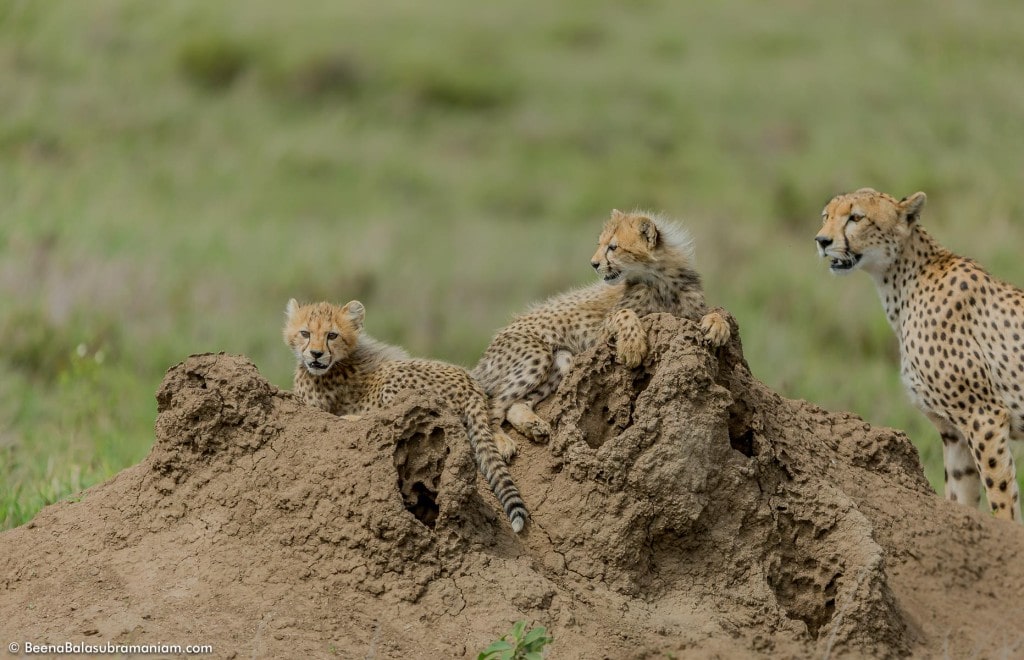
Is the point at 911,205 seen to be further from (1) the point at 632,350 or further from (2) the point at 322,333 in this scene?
(2) the point at 322,333

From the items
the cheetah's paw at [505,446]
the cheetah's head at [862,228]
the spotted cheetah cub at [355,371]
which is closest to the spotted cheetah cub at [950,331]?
the cheetah's head at [862,228]

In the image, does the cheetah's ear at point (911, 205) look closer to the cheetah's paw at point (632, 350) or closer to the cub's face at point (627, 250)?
the cub's face at point (627, 250)

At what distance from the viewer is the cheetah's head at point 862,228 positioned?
655 cm

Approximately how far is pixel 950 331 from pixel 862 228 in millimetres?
596

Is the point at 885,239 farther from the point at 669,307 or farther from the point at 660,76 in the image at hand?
the point at 660,76

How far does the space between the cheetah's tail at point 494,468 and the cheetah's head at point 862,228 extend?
7.17ft

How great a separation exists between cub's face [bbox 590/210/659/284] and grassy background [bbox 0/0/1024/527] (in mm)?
2454

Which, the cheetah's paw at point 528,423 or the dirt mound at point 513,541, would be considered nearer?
the dirt mound at point 513,541

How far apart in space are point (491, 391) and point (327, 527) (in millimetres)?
1089

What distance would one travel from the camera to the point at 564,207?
58.8 ft

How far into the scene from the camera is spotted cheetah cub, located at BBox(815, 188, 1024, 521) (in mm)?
6324

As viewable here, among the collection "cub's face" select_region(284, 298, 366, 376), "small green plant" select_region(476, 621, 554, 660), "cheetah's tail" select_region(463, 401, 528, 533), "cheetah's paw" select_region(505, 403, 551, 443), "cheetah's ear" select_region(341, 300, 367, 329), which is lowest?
"small green plant" select_region(476, 621, 554, 660)

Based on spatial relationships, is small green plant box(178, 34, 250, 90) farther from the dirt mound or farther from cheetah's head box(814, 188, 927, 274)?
the dirt mound

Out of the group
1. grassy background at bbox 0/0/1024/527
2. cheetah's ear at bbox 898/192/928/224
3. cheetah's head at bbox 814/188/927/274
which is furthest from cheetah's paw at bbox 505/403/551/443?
cheetah's ear at bbox 898/192/928/224
